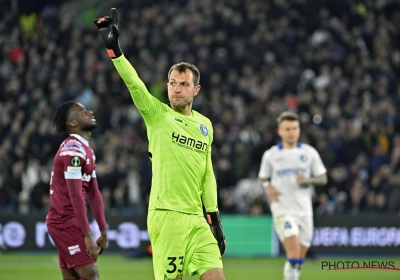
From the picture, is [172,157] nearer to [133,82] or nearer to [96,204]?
A: [133,82]

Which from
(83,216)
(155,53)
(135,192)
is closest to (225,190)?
(135,192)

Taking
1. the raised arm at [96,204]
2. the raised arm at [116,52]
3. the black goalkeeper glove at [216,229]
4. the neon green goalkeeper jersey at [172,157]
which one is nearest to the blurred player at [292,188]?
the raised arm at [96,204]

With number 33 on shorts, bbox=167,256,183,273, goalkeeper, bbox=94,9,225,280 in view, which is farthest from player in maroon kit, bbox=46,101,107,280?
number 33 on shorts, bbox=167,256,183,273

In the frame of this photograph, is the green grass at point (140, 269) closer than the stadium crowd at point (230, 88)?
Yes

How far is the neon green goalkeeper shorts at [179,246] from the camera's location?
21.9 feet

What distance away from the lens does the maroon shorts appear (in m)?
7.35

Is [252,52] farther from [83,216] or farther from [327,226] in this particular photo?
[83,216]

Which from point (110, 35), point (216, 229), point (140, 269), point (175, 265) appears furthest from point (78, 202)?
point (140, 269)

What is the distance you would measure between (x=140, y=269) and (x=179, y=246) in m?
8.30

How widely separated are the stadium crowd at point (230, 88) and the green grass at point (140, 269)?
1.55 metres

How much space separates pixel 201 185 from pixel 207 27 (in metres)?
16.5

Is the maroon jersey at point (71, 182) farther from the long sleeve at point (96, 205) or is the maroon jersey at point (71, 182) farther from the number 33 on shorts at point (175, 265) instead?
the number 33 on shorts at point (175, 265)

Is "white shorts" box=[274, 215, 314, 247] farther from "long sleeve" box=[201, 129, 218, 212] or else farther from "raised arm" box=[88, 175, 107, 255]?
"long sleeve" box=[201, 129, 218, 212]

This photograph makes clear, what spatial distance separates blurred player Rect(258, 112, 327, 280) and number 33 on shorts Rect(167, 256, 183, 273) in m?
4.36
